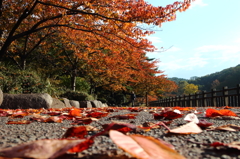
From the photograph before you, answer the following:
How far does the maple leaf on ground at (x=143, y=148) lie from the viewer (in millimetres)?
605

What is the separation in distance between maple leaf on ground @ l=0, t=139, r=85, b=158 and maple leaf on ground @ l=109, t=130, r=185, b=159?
15 centimetres

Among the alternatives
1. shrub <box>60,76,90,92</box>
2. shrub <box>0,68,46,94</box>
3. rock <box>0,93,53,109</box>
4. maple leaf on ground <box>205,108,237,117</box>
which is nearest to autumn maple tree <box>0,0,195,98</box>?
shrub <box>0,68,46,94</box>

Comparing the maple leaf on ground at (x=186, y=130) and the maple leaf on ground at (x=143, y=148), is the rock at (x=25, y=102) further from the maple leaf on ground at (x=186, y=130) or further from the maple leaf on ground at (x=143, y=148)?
the maple leaf on ground at (x=143, y=148)

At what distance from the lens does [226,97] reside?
10.6 metres

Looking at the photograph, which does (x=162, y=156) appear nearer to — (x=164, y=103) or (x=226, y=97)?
(x=226, y=97)

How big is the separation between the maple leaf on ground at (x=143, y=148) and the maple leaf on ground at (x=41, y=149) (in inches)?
6.1

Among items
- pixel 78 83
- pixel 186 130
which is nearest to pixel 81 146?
pixel 186 130

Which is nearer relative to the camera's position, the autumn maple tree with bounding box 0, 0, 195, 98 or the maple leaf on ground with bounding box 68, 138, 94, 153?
the maple leaf on ground with bounding box 68, 138, 94, 153

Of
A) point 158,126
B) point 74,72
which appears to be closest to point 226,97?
point 74,72

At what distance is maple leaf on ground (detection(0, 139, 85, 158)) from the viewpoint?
639mm

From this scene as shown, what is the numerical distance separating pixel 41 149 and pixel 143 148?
328mm

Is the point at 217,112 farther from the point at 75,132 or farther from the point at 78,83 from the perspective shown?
the point at 78,83

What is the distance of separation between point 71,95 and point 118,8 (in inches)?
274

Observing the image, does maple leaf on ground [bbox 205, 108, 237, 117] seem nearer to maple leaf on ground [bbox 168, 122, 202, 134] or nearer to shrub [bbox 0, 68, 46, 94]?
maple leaf on ground [bbox 168, 122, 202, 134]
